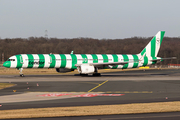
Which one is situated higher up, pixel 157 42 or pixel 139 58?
pixel 157 42

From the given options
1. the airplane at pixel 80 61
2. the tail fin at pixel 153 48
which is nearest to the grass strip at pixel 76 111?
the airplane at pixel 80 61

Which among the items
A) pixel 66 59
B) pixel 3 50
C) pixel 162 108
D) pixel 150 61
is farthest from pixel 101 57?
pixel 3 50

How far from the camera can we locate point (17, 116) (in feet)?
40.4

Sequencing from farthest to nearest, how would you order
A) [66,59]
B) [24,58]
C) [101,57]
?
1. [101,57]
2. [66,59]
3. [24,58]

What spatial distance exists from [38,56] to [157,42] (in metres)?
27.8

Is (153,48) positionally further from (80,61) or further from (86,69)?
(86,69)

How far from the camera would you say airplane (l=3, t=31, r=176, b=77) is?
144 ft

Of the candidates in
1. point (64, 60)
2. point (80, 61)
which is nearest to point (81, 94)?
point (64, 60)

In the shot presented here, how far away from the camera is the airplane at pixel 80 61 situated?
44.0 meters

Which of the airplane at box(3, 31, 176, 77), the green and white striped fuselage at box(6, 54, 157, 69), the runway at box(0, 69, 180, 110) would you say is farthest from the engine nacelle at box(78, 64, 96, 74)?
the runway at box(0, 69, 180, 110)

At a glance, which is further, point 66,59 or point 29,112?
point 66,59

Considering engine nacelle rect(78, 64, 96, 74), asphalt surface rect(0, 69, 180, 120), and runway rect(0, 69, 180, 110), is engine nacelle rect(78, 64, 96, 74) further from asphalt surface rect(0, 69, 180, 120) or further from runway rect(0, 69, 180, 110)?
runway rect(0, 69, 180, 110)

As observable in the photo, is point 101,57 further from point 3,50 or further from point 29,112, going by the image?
point 3,50

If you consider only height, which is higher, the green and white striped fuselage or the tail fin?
the tail fin
